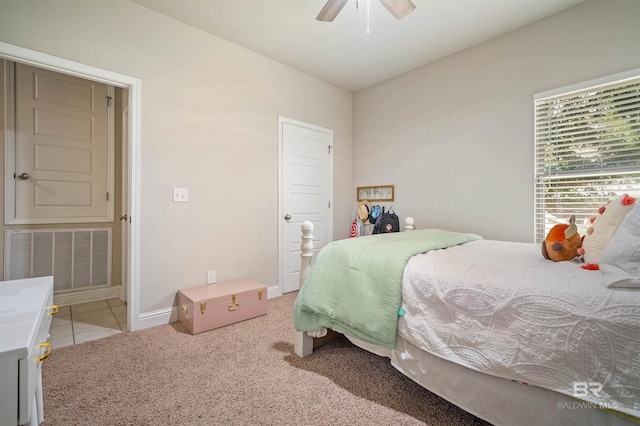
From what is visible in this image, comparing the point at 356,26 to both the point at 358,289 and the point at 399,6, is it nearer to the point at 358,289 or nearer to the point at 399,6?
the point at 399,6

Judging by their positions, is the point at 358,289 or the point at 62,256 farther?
the point at 62,256

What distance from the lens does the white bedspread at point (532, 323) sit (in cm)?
86

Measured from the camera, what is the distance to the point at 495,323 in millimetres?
1094

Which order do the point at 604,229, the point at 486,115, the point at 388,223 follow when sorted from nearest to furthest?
the point at 604,229 < the point at 486,115 < the point at 388,223

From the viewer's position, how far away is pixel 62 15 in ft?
6.39

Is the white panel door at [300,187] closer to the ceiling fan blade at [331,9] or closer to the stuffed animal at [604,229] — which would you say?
the ceiling fan blade at [331,9]

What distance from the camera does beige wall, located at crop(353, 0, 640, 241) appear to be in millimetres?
2182

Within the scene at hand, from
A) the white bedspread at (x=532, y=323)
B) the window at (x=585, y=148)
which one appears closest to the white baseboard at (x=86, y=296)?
the white bedspread at (x=532, y=323)

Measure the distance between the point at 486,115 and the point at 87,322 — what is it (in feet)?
13.4

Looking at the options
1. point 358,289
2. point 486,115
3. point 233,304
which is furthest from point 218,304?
point 486,115

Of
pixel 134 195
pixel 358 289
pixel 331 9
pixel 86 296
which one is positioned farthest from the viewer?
pixel 86 296

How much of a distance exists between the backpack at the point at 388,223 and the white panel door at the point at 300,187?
2.10 feet

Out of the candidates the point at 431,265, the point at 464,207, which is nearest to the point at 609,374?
the point at 431,265

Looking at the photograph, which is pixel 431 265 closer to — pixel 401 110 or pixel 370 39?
pixel 370 39
